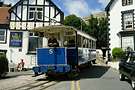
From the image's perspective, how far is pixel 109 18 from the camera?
3812cm

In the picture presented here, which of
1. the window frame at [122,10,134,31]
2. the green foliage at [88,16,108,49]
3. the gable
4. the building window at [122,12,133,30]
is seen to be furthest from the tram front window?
the green foliage at [88,16,108,49]

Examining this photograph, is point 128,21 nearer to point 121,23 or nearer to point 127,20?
point 127,20

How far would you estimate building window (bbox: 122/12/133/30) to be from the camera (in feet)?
118

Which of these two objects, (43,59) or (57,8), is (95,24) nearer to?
(57,8)

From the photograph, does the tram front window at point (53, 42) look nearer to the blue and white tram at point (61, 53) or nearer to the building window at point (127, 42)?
the blue and white tram at point (61, 53)

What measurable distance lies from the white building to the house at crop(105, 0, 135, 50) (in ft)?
20.9

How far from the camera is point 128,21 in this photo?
119 ft

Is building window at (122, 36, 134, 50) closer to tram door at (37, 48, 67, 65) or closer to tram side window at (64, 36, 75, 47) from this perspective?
tram side window at (64, 36, 75, 47)

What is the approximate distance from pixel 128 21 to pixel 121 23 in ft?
2.77

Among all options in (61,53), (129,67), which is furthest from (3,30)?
(129,67)

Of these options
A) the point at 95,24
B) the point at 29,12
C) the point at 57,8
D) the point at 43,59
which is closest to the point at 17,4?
the point at 29,12

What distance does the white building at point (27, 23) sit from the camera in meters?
34.2

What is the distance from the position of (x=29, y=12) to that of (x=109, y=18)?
380 inches

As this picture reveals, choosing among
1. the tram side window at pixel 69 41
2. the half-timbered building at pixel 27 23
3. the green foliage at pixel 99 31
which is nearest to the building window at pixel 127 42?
the half-timbered building at pixel 27 23
